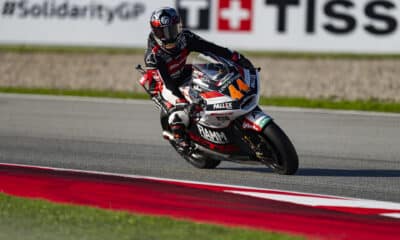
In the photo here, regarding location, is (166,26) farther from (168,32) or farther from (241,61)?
(241,61)

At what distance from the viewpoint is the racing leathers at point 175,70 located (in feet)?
32.0

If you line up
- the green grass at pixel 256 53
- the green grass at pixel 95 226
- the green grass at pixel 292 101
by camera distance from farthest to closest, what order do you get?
the green grass at pixel 256 53 → the green grass at pixel 292 101 → the green grass at pixel 95 226

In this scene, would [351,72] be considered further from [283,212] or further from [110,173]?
[283,212]

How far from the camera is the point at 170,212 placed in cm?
747

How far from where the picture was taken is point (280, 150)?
912 centimetres

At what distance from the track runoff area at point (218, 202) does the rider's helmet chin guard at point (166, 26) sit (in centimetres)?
128

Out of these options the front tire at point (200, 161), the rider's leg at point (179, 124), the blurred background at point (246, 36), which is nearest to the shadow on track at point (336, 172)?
the front tire at point (200, 161)

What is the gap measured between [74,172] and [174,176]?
2.92ft

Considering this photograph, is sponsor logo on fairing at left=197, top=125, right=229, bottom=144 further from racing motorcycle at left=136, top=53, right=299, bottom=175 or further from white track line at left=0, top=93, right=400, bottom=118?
white track line at left=0, top=93, right=400, bottom=118

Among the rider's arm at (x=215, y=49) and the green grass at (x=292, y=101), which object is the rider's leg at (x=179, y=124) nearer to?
the rider's arm at (x=215, y=49)

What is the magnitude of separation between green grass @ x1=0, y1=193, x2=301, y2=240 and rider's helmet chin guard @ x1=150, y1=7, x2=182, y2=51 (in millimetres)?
2517

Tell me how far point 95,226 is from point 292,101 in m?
10.3

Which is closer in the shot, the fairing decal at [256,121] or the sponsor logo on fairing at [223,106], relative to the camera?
the fairing decal at [256,121]

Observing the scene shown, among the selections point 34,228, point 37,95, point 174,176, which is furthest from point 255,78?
point 37,95
